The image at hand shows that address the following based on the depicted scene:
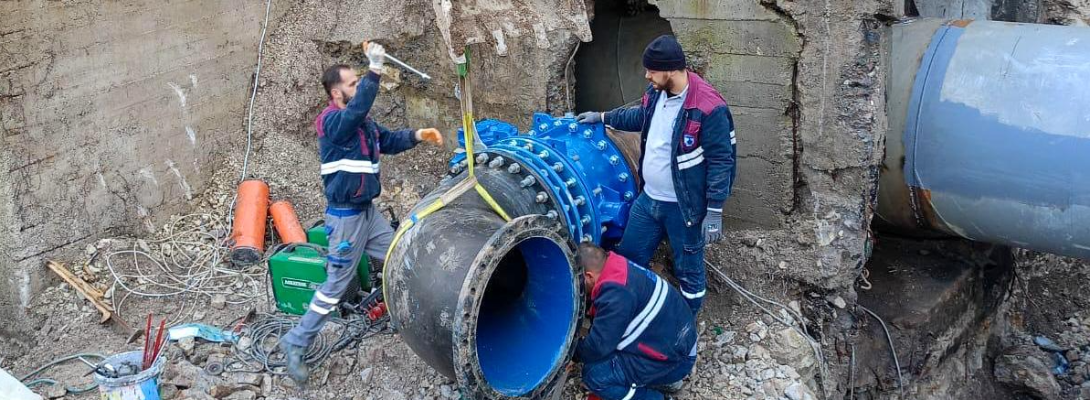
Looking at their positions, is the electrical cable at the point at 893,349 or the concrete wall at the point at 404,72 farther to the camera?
the concrete wall at the point at 404,72

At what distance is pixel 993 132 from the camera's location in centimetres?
394

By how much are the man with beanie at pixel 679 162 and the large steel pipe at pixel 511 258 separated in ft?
0.59

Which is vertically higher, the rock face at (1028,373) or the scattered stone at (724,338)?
the scattered stone at (724,338)

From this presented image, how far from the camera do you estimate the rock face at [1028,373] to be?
5637mm

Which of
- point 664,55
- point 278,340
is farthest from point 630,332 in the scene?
point 278,340

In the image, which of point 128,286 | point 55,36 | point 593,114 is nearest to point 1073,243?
point 593,114

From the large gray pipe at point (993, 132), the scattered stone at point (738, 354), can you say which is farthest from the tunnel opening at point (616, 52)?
the scattered stone at point (738, 354)

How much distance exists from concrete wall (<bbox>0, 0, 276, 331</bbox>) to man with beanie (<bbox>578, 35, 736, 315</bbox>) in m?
2.72

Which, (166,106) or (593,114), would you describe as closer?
(593,114)

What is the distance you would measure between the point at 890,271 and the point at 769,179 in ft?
4.26

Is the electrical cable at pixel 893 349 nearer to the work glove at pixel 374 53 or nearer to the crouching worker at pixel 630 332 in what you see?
the crouching worker at pixel 630 332

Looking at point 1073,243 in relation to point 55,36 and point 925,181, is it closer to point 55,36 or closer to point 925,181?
point 925,181

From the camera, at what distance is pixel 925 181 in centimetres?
427

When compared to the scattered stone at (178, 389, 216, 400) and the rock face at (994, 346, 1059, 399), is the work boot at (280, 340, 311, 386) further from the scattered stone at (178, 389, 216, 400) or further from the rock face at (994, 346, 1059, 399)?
the rock face at (994, 346, 1059, 399)
